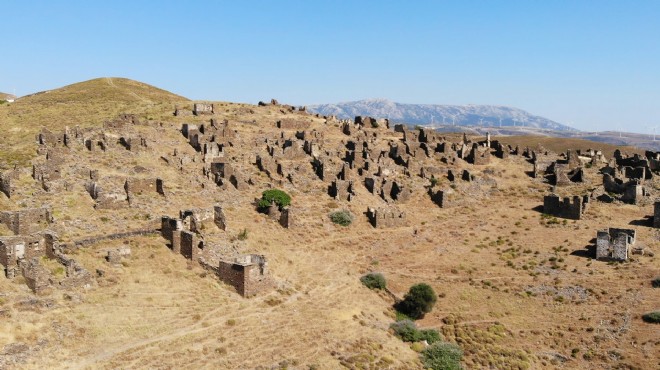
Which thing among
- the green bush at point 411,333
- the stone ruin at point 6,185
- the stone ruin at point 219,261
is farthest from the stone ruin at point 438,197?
the stone ruin at point 6,185

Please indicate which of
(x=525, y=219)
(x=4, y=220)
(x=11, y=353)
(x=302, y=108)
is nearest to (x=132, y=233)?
(x=4, y=220)

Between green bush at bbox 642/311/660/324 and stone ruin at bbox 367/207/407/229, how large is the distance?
73.5ft

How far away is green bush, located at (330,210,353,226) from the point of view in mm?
52750

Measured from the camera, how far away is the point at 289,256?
4475 cm

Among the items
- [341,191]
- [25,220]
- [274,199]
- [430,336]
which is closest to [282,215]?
[274,199]

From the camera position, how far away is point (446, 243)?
52781 mm

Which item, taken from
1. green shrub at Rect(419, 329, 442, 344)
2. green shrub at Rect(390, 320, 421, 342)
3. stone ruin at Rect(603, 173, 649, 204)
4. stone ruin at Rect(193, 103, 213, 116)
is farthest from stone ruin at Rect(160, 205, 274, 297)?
stone ruin at Rect(603, 173, 649, 204)

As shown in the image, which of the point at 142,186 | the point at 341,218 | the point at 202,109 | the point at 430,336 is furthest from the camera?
the point at 202,109

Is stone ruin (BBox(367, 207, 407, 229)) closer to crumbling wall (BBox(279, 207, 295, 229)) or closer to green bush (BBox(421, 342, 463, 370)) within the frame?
crumbling wall (BBox(279, 207, 295, 229))

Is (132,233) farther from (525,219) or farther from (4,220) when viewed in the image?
(525,219)

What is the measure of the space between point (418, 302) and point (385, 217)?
50.2ft

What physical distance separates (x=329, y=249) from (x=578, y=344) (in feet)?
64.2

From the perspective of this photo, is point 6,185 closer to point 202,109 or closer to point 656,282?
point 202,109

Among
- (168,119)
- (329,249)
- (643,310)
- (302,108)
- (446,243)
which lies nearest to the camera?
(643,310)
